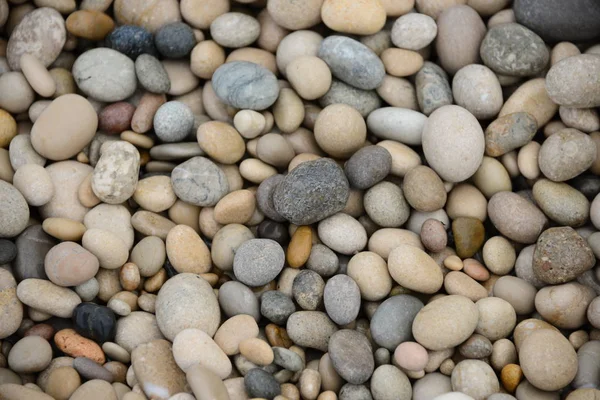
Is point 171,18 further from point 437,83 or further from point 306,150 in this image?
point 437,83

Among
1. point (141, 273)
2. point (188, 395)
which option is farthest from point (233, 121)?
point (188, 395)

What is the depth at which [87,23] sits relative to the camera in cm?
181

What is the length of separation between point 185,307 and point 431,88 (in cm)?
82

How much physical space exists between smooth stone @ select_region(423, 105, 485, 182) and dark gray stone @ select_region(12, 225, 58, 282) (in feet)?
3.02

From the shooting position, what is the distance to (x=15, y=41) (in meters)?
1.80

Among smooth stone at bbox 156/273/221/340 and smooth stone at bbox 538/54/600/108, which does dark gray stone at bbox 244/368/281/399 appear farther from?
smooth stone at bbox 538/54/600/108

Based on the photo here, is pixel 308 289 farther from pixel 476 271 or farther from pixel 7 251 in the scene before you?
pixel 7 251

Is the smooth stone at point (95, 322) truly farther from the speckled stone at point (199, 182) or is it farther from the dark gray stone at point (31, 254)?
the speckled stone at point (199, 182)

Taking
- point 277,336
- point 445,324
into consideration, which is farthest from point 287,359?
point 445,324

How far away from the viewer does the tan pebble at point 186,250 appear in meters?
1.61

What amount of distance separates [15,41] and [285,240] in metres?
0.87

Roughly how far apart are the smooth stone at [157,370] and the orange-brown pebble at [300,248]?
339 millimetres

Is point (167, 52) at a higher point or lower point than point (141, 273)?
higher

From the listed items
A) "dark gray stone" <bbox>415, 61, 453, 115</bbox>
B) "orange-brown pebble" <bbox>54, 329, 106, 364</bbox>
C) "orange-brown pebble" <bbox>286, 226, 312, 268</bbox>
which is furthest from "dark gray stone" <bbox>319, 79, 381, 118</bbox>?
"orange-brown pebble" <bbox>54, 329, 106, 364</bbox>
